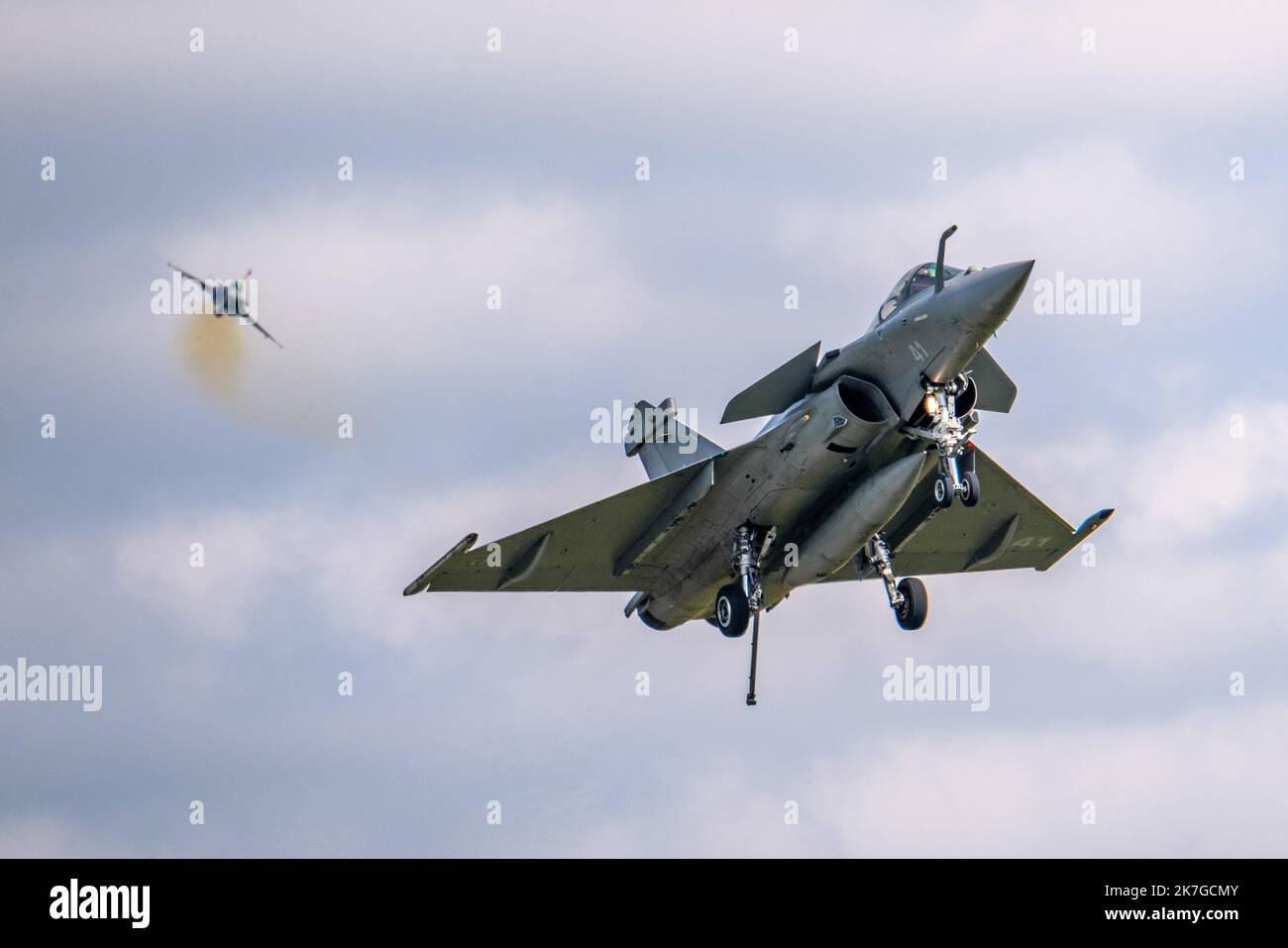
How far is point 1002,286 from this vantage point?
30.2m

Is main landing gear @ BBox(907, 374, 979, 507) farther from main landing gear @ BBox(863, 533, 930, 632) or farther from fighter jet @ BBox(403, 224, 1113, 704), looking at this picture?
main landing gear @ BBox(863, 533, 930, 632)

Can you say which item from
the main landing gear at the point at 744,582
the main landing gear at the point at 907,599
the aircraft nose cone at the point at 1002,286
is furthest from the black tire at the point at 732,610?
the aircraft nose cone at the point at 1002,286

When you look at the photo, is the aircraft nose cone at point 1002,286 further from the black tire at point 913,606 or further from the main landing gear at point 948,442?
the black tire at point 913,606

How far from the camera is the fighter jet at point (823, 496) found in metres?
32.0

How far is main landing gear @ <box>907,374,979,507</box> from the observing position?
31.8 m

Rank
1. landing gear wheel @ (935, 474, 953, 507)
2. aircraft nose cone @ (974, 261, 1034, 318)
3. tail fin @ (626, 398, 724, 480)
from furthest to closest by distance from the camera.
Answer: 1. tail fin @ (626, 398, 724, 480)
2. landing gear wheel @ (935, 474, 953, 507)
3. aircraft nose cone @ (974, 261, 1034, 318)

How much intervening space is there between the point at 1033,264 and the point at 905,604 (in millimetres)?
7404

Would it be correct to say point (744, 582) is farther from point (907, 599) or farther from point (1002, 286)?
point (1002, 286)

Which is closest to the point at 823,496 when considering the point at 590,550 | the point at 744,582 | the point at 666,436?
the point at 744,582

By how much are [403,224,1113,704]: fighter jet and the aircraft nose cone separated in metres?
0.02

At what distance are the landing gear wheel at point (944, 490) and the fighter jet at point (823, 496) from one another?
2 cm

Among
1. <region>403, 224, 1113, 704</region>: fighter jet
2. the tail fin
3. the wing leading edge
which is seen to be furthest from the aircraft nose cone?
the tail fin
